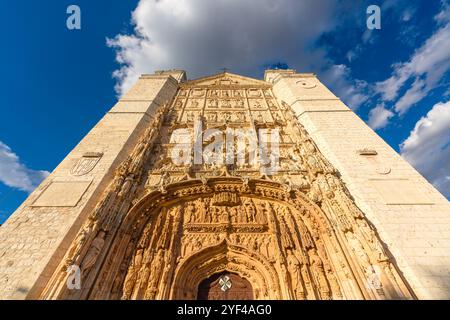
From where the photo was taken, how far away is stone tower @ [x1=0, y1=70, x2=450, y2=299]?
4750 millimetres

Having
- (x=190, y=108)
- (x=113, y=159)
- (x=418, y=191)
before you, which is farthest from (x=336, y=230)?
(x=190, y=108)

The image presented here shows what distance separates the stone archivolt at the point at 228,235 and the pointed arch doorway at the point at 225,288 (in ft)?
0.44

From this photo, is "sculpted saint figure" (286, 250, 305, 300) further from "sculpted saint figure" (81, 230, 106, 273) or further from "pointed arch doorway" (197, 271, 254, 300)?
"sculpted saint figure" (81, 230, 106, 273)

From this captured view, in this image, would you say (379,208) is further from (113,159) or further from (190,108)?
(190,108)

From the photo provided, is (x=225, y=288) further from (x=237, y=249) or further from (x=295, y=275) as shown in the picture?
(x=295, y=275)

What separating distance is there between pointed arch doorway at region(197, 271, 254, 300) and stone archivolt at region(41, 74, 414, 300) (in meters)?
0.14

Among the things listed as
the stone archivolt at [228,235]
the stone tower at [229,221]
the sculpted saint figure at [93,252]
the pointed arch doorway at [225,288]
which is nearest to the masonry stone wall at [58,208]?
the stone tower at [229,221]

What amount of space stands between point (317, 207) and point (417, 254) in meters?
2.18

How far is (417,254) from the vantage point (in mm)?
4922

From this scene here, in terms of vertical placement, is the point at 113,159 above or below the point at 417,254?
above

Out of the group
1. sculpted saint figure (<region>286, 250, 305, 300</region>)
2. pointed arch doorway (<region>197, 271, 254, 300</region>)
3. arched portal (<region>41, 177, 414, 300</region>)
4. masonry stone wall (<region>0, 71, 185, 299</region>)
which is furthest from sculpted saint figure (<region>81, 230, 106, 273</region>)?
sculpted saint figure (<region>286, 250, 305, 300</region>)

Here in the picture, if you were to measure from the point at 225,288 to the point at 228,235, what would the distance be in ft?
4.10
